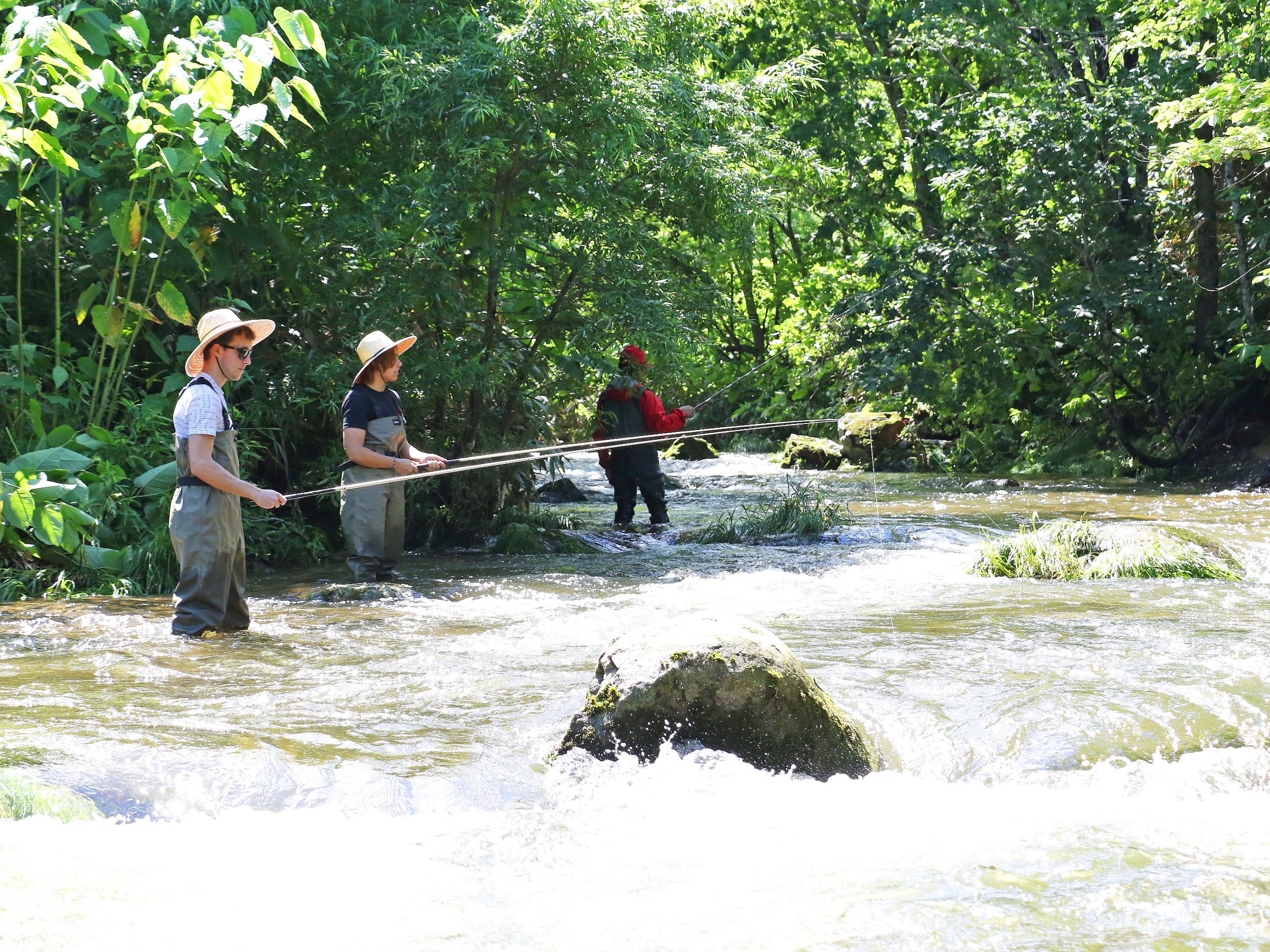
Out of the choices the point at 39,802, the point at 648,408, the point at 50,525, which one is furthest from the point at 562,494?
the point at 39,802

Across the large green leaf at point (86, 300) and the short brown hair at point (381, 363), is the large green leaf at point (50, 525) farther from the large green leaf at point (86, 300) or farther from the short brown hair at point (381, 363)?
the short brown hair at point (381, 363)

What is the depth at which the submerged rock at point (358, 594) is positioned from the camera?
816cm

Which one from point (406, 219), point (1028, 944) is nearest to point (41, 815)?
point (1028, 944)

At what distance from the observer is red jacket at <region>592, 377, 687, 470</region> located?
11844 millimetres

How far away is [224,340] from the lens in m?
6.33

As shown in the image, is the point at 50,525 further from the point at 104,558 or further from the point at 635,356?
the point at 635,356

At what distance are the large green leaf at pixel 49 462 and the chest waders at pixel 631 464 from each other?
5868mm

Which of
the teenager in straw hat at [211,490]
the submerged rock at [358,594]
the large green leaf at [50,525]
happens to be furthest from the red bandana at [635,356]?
the large green leaf at [50,525]

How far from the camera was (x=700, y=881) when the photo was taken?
3506 mm

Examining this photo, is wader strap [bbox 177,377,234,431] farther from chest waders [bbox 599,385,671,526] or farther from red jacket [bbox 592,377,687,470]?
chest waders [bbox 599,385,671,526]

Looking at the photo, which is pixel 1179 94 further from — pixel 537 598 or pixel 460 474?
pixel 537 598

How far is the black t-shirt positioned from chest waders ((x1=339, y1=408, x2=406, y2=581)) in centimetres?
4

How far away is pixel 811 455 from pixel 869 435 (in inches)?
47.4

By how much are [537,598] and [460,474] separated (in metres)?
3.52
